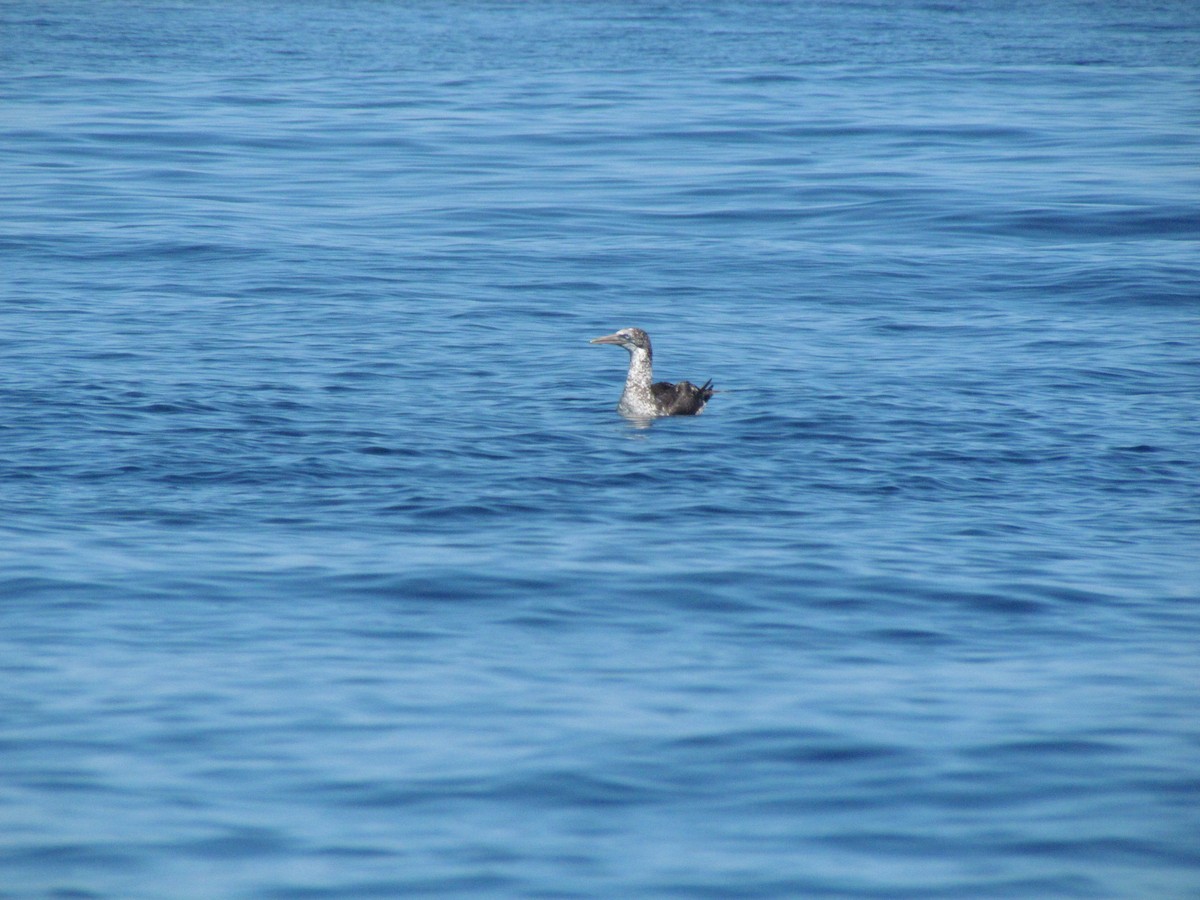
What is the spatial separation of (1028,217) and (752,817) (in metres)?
20.4

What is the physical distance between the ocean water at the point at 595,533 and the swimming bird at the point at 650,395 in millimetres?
194

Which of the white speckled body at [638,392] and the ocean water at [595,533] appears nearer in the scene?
the ocean water at [595,533]

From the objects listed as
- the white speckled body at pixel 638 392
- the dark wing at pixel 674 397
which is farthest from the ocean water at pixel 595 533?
the white speckled body at pixel 638 392

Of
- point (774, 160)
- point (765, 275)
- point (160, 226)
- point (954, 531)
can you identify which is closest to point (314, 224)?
point (160, 226)

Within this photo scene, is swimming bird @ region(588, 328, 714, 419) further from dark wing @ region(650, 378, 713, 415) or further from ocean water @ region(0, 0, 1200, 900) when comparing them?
ocean water @ region(0, 0, 1200, 900)

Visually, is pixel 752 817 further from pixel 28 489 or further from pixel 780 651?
pixel 28 489

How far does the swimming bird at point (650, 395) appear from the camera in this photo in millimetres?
15125

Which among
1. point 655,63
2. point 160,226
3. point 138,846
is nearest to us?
point 138,846

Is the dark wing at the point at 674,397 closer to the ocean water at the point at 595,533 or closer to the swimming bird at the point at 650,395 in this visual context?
the swimming bird at the point at 650,395

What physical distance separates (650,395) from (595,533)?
3.91m

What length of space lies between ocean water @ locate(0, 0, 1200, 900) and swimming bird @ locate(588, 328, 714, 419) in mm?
194

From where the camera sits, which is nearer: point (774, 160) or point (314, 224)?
point (314, 224)

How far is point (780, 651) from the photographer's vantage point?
9.49 m

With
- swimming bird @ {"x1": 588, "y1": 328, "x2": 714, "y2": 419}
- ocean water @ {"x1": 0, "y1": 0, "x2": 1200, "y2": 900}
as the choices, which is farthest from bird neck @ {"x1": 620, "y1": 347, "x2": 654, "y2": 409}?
ocean water @ {"x1": 0, "y1": 0, "x2": 1200, "y2": 900}
